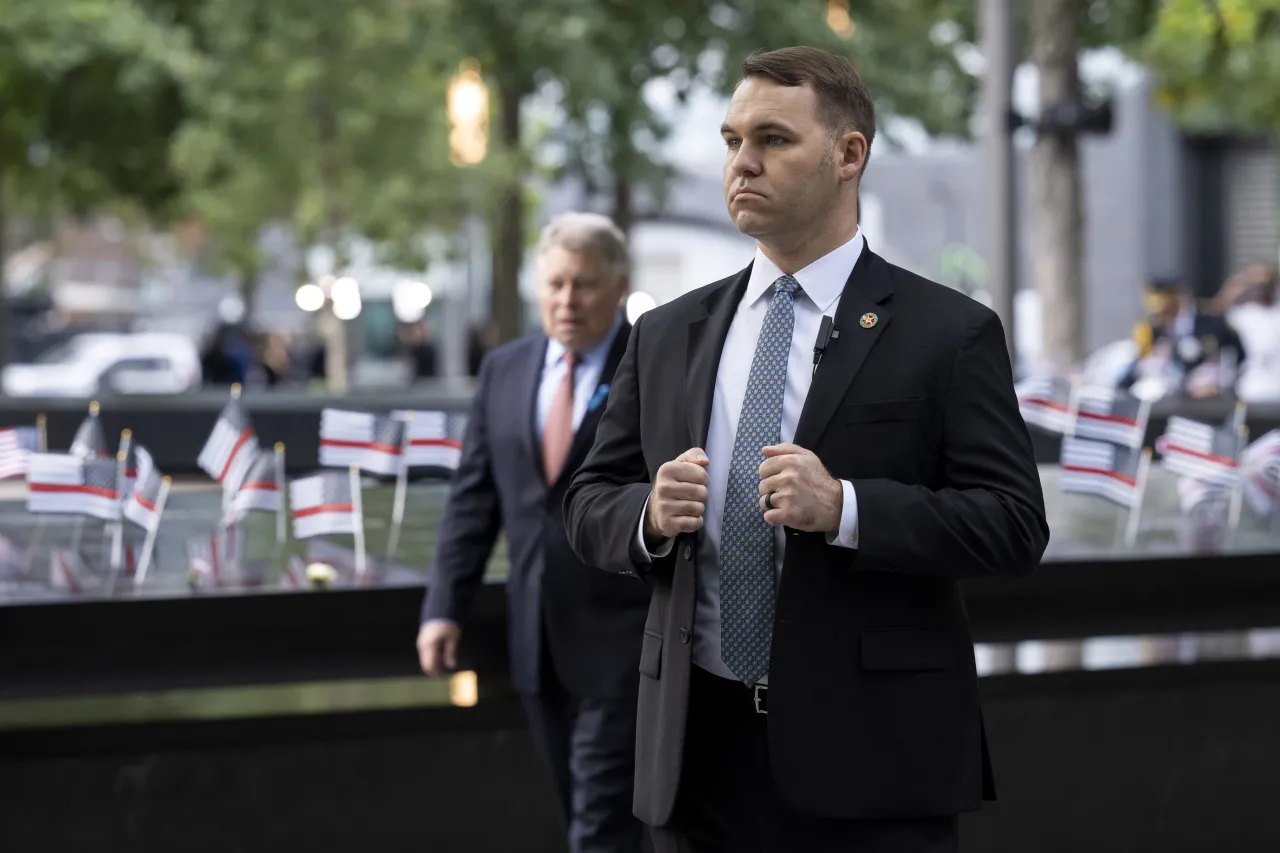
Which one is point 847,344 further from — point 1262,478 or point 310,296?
point 310,296

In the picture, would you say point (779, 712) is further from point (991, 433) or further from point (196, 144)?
point (196, 144)

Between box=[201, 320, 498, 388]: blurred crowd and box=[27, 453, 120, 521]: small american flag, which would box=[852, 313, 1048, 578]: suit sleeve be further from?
box=[201, 320, 498, 388]: blurred crowd

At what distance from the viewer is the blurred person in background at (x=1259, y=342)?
16.1 m

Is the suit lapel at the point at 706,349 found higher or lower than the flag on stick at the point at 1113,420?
higher

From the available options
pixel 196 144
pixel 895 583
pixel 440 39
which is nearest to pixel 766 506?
pixel 895 583

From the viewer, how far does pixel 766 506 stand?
9.82ft

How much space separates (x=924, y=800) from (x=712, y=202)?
216 feet

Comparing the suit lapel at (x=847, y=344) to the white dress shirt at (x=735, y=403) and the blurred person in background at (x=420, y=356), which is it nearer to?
the white dress shirt at (x=735, y=403)

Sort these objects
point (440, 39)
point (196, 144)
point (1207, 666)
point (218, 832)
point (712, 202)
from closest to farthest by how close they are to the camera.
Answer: point (218, 832) < point (1207, 666) < point (440, 39) < point (196, 144) < point (712, 202)

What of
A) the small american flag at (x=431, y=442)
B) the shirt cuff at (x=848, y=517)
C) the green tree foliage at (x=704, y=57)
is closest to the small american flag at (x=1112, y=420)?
the small american flag at (x=431, y=442)

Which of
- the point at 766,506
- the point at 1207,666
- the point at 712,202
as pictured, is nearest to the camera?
the point at 766,506

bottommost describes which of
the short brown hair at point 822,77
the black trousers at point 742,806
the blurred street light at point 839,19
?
the black trousers at point 742,806

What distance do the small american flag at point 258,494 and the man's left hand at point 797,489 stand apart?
4.94 m

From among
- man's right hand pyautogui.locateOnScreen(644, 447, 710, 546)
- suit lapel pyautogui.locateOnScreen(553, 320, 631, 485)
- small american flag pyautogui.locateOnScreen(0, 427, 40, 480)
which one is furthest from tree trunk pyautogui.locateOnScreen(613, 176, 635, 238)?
man's right hand pyautogui.locateOnScreen(644, 447, 710, 546)
